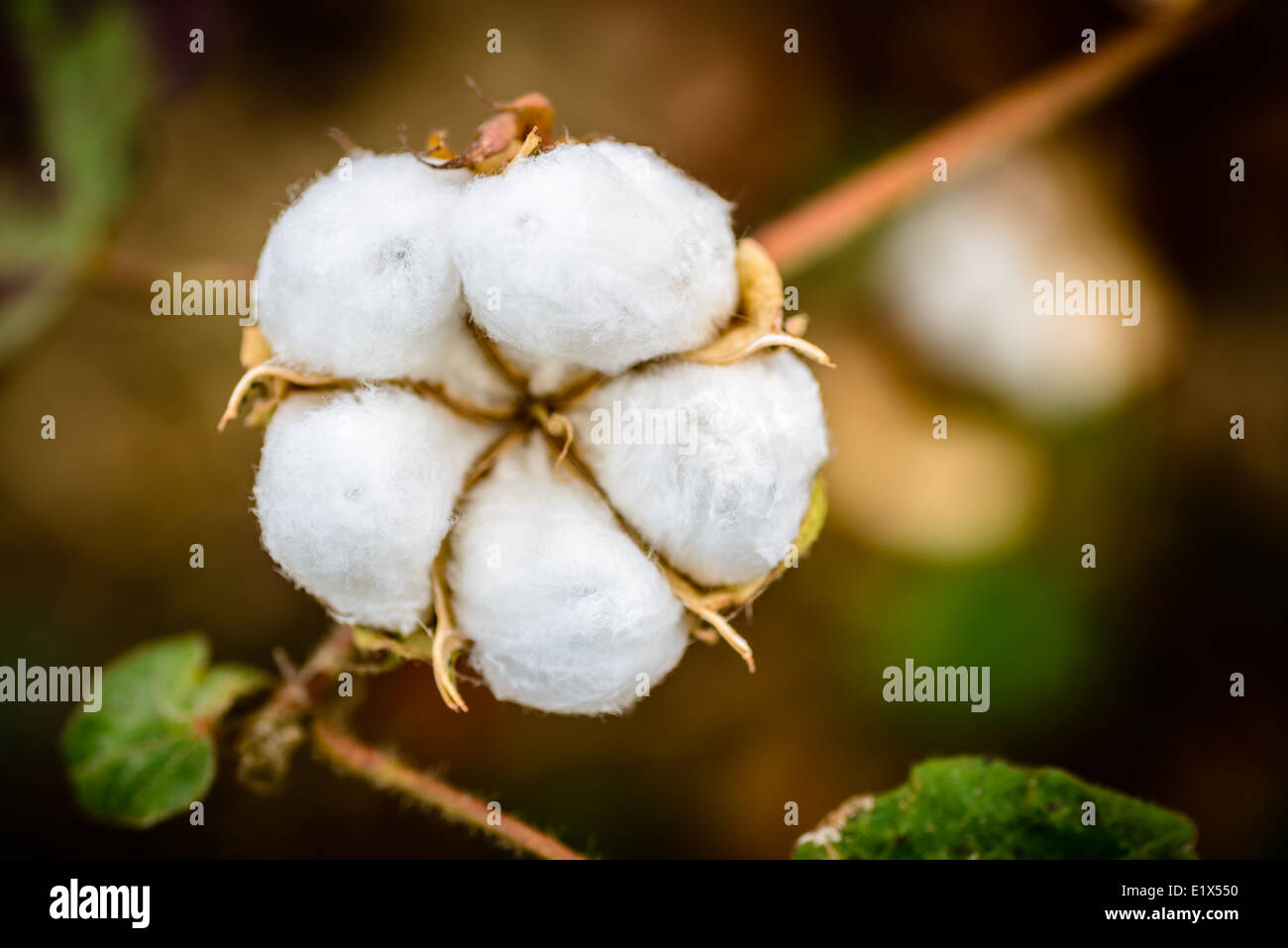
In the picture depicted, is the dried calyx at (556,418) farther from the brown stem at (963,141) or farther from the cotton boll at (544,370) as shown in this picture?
the brown stem at (963,141)

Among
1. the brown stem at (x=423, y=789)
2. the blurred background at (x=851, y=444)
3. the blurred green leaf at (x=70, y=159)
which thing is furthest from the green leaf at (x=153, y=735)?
the blurred green leaf at (x=70, y=159)

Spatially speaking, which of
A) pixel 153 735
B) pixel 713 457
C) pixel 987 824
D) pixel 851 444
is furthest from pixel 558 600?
pixel 851 444

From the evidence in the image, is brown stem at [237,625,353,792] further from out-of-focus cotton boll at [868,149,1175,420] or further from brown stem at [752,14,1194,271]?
out-of-focus cotton boll at [868,149,1175,420]

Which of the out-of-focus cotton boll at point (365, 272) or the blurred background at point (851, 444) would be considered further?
the blurred background at point (851, 444)

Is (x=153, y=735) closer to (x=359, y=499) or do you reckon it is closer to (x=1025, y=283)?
(x=359, y=499)

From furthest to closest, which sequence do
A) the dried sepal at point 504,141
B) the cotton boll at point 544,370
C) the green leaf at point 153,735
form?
the green leaf at point 153,735 → the cotton boll at point 544,370 → the dried sepal at point 504,141


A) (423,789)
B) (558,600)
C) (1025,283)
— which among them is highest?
(1025,283)

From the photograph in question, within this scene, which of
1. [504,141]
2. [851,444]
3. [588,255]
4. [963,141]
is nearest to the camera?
[588,255]
